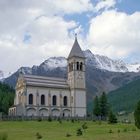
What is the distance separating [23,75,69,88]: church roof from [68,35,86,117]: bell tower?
2.94 meters

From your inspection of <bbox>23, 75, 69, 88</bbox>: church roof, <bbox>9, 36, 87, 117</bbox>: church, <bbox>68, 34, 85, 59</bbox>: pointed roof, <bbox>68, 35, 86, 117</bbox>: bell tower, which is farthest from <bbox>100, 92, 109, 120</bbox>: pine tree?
<bbox>68, 34, 85, 59</bbox>: pointed roof

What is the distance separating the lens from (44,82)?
119938mm

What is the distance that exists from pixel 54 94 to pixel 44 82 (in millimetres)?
4864

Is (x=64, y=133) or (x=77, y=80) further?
(x=77, y=80)

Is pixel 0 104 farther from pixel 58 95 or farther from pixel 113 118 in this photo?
pixel 113 118

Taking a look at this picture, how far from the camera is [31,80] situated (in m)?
118

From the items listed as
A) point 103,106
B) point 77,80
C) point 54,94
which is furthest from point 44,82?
point 103,106

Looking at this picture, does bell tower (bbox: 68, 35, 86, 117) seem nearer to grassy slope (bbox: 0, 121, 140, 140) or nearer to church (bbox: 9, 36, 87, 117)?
church (bbox: 9, 36, 87, 117)

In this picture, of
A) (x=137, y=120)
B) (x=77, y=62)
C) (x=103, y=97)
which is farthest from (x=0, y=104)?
(x=137, y=120)

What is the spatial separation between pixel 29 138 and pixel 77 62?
75699mm

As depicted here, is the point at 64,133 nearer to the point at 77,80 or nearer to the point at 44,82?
the point at 44,82

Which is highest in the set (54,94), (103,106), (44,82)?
(44,82)

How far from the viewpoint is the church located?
11500 cm

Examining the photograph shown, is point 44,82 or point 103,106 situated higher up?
point 44,82
